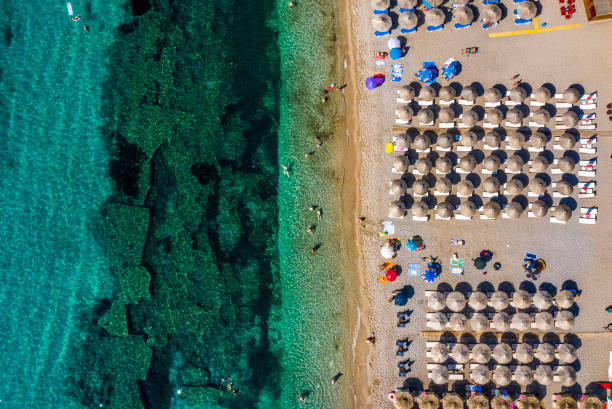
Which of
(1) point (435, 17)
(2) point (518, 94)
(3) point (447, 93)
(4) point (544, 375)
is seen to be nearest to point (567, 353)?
→ (4) point (544, 375)

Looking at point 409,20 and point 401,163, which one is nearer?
point 401,163

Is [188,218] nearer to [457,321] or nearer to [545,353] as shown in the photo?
[457,321]

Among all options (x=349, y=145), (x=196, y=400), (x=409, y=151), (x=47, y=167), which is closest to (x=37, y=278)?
(x=47, y=167)

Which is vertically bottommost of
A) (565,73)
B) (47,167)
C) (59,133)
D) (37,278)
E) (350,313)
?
(350,313)

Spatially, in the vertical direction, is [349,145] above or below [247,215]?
above

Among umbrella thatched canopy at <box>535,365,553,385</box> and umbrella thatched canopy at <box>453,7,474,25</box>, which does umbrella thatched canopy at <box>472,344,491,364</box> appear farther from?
umbrella thatched canopy at <box>453,7,474,25</box>

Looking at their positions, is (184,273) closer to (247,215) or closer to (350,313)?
(247,215)
